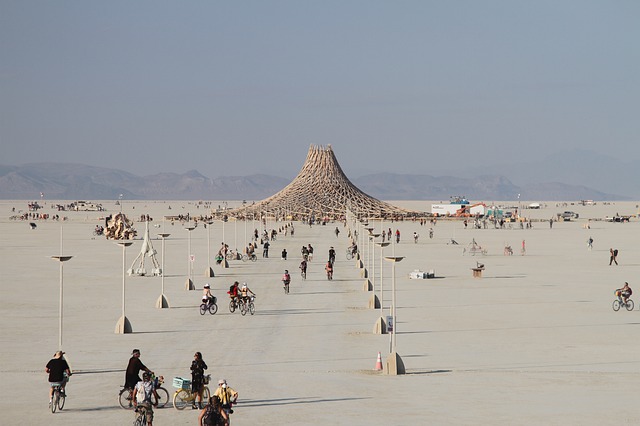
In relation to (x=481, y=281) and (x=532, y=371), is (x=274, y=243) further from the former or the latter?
(x=532, y=371)

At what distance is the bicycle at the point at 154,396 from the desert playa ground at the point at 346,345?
18 cm

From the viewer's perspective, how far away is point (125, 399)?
50.4ft

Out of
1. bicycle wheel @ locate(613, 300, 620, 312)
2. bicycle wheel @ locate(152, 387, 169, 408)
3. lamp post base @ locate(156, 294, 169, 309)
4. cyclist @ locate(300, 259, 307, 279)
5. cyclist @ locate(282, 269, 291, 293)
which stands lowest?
bicycle wheel @ locate(152, 387, 169, 408)

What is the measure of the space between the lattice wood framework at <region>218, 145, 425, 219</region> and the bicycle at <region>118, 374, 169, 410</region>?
315 feet

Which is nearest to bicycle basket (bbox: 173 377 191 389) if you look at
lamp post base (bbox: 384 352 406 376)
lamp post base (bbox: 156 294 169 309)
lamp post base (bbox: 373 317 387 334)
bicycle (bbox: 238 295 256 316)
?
lamp post base (bbox: 384 352 406 376)

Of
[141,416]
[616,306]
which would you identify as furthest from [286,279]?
[141,416]

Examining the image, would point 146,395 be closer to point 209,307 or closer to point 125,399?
point 125,399

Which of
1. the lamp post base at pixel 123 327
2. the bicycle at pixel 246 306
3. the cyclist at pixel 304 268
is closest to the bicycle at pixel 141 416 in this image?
the lamp post base at pixel 123 327

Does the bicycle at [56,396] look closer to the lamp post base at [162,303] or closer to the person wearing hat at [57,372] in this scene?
the person wearing hat at [57,372]

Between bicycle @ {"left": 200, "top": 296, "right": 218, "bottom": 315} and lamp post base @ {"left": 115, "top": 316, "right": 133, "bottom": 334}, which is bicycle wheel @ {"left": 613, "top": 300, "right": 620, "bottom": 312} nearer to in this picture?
bicycle @ {"left": 200, "top": 296, "right": 218, "bottom": 315}

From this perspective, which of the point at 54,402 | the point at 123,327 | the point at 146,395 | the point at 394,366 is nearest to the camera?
the point at 146,395

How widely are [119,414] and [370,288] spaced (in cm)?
2028

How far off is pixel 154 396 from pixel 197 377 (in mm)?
726

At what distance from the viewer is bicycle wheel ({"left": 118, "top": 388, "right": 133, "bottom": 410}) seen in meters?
14.9
